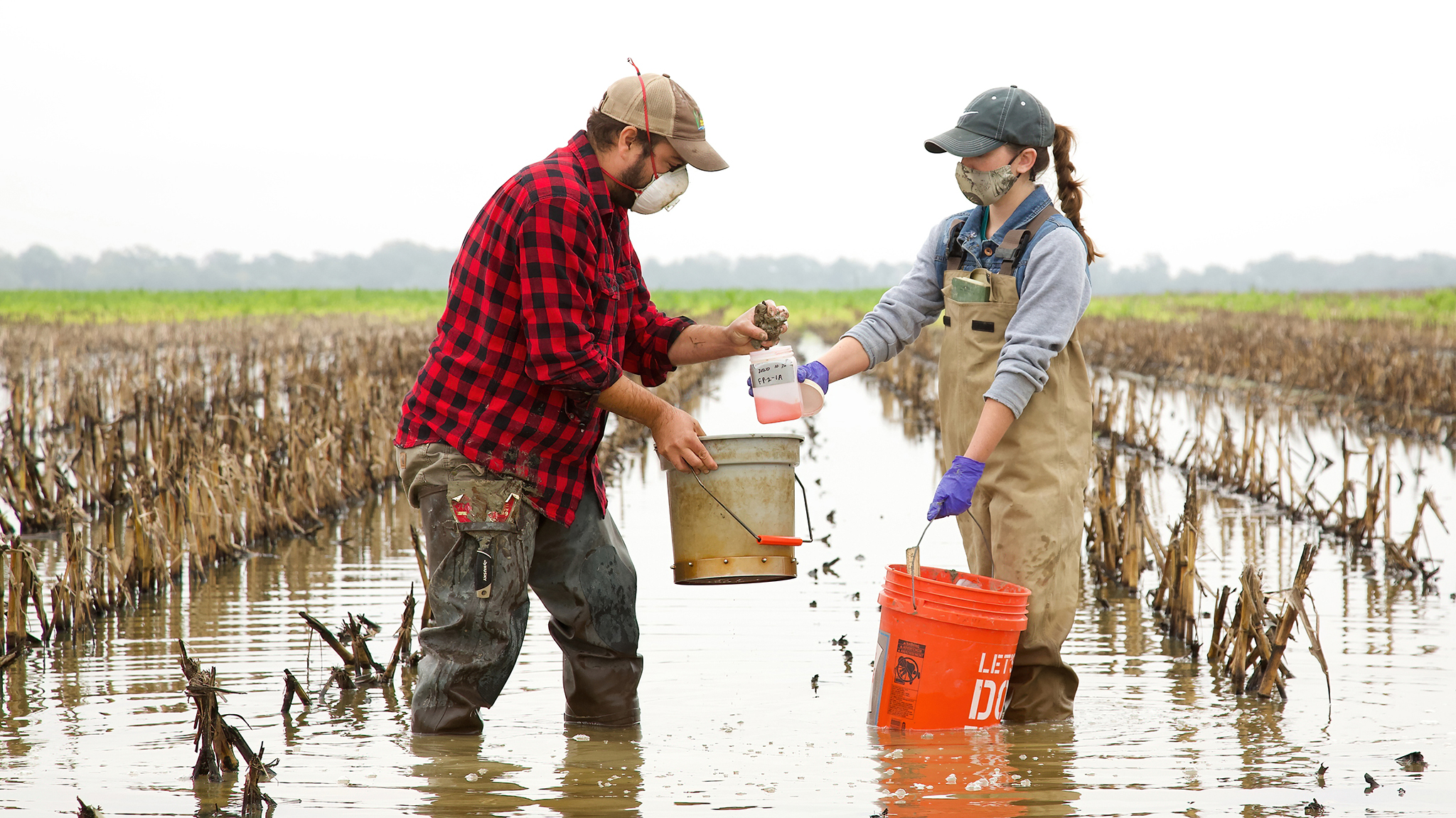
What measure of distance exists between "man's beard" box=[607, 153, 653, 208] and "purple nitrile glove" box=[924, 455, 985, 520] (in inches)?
45.8

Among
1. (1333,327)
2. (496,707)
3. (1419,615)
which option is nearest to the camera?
(496,707)

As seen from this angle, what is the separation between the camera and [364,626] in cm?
485

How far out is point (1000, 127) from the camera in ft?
11.4

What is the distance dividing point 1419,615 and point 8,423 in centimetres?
774

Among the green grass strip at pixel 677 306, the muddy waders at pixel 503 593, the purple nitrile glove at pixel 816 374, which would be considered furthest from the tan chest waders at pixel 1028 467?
the green grass strip at pixel 677 306

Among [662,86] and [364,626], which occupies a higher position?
[662,86]

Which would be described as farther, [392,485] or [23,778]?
[392,485]

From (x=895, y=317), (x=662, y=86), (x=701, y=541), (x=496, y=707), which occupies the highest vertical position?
(x=662, y=86)

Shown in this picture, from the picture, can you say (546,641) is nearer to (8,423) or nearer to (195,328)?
(8,423)

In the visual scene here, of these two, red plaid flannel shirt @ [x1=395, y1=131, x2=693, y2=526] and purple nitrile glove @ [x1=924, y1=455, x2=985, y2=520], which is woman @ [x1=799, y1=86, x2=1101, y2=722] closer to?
purple nitrile glove @ [x1=924, y1=455, x2=985, y2=520]

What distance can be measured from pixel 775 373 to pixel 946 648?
939 mm

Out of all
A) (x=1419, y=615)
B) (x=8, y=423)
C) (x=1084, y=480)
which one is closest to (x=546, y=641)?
(x=1084, y=480)

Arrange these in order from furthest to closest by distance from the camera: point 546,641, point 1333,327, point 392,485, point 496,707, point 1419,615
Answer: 1. point 1333,327
2. point 392,485
3. point 1419,615
4. point 546,641
5. point 496,707

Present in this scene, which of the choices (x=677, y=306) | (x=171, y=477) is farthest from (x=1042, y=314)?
(x=677, y=306)
